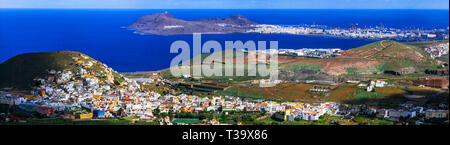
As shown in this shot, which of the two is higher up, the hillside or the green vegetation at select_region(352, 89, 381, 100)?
the hillside

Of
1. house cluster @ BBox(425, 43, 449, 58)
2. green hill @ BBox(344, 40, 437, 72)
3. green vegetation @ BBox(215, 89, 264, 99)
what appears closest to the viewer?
green vegetation @ BBox(215, 89, 264, 99)

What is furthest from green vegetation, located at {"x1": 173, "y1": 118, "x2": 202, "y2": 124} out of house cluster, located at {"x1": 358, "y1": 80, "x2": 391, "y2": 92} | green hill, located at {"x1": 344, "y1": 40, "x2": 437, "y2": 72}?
green hill, located at {"x1": 344, "y1": 40, "x2": 437, "y2": 72}

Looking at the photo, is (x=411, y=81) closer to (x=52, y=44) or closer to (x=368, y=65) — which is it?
(x=368, y=65)

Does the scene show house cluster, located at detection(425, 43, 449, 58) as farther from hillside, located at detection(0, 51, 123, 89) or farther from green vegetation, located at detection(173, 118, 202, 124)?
hillside, located at detection(0, 51, 123, 89)

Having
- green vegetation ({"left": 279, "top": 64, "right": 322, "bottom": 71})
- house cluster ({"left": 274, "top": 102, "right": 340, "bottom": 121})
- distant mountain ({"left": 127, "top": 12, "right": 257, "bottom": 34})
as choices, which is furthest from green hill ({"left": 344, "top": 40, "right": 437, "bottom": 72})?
distant mountain ({"left": 127, "top": 12, "right": 257, "bottom": 34})

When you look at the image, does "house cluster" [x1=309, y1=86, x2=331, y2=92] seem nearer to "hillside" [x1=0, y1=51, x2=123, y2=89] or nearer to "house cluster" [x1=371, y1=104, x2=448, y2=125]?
"house cluster" [x1=371, y1=104, x2=448, y2=125]

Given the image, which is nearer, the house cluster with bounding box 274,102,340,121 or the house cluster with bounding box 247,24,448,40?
the house cluster with bounding box 274,102,340,121

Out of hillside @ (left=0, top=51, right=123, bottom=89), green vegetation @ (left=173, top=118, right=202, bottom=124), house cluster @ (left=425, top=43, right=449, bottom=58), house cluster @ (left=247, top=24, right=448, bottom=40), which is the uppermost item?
house cluster @ (left=247, top=24, right=448, bottom=40)

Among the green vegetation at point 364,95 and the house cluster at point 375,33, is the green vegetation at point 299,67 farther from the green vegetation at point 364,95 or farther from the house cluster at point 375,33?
the house cluster at point 375,33

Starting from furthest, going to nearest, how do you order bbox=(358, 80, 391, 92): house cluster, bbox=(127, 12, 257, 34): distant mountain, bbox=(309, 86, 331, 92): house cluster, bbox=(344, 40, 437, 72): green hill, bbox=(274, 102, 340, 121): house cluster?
bbox=(127, 12, 257, 34): distant mountain, bbox=(344, 40, 437, 72): green hill, bbox=(309, 86, 331, 92): house cluster, bbox=(358, 80, 391, 92): house cluster, bbox=(274, 102, 340, 121): house cluster
